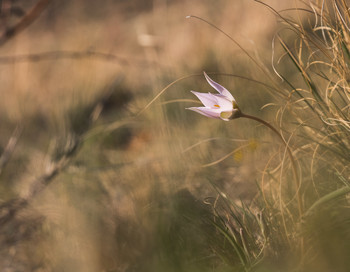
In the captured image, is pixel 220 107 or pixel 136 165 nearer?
pixel 220 107

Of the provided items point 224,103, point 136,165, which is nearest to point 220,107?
point 224,103

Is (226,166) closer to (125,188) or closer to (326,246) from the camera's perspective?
(125,188)

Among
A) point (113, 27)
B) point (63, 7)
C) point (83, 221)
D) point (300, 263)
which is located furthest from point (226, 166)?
point (63, 7)

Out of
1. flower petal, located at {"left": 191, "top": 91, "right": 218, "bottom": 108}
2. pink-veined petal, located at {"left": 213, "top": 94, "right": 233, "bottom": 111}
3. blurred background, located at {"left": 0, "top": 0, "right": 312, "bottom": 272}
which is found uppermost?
pink-veined petal, located at {"left": 213, "top": 94, "right": 233, "bottom": 111}

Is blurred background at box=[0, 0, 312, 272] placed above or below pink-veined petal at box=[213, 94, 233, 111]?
below

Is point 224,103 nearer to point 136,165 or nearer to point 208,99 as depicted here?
point 208,99
